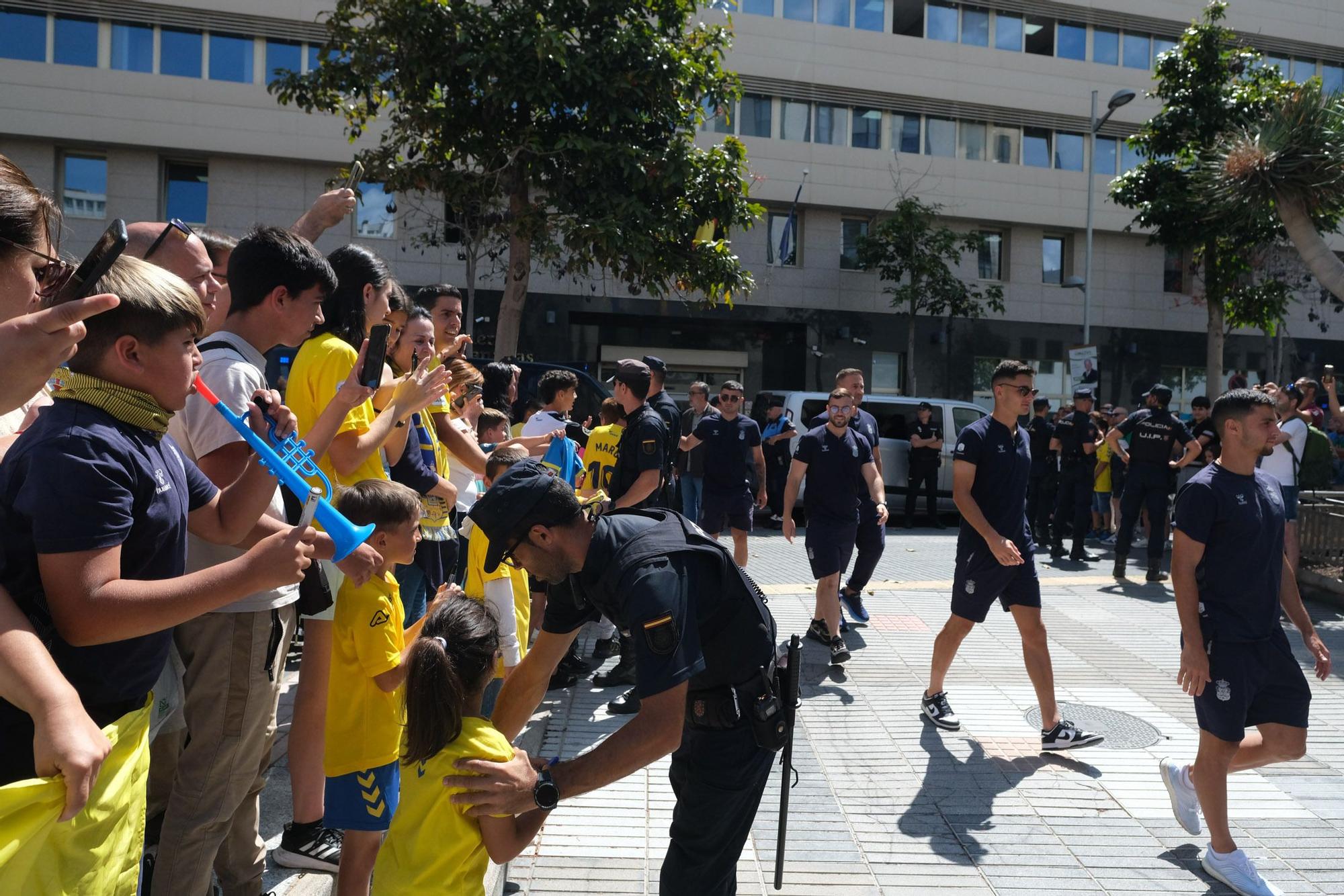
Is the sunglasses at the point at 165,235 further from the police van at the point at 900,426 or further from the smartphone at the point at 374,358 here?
the police van at the point at 900,426

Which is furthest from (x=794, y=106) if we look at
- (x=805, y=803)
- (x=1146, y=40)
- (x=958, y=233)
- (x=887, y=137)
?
(x=805, y=803)

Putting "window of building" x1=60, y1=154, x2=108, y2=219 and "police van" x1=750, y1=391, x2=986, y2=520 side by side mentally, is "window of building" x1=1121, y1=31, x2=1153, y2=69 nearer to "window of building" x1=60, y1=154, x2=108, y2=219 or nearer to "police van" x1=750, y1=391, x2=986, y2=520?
"police van" x1=750, y1=391, x2=986, y2=520

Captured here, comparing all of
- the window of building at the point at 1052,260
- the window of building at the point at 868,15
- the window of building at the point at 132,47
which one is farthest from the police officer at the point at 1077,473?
the window of building at the point at 132,47

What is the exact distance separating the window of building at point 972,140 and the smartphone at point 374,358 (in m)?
26.7

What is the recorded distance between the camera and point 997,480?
562cm

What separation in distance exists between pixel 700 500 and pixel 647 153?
6.11 metres

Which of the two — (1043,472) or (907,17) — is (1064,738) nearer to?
(1043,472)

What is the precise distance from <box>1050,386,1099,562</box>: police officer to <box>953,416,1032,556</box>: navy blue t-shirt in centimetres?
694

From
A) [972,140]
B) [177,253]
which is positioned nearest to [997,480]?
[177,253]

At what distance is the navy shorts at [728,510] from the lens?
8.88m

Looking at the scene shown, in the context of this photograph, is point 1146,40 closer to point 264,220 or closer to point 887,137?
point 887,137

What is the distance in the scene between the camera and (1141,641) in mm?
7832

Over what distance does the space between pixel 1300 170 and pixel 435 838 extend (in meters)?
12.2

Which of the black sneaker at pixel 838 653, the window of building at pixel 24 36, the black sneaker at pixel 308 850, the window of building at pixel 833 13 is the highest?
the window of building at pixel 833 13
